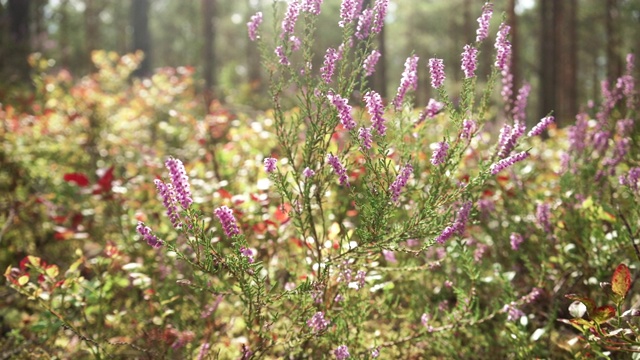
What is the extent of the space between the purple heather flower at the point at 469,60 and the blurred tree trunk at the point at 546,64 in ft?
36.8

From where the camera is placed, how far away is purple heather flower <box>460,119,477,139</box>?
1.86 meters

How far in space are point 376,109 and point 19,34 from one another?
1035cm

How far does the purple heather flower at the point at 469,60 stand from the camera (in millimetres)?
1743

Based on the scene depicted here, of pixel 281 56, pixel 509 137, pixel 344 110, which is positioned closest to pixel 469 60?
pixel 509 137

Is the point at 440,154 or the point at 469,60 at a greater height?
the point at 469,60

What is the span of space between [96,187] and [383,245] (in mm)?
2133

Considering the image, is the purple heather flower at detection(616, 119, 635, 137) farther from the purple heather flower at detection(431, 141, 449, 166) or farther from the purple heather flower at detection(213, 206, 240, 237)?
the purple heather flower at detection(213, 206, 240, 237)

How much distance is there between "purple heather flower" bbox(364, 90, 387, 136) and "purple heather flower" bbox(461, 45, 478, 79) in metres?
0.32

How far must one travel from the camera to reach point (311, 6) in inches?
71.7

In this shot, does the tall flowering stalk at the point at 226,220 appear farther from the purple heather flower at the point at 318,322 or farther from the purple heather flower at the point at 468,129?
the purple heather flower at the point at 468,129

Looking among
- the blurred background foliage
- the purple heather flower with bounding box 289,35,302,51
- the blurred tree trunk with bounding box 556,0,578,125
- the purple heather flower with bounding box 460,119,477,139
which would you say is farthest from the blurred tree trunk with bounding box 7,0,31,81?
the blurred tree trunk with bounding box 556,0,578,125

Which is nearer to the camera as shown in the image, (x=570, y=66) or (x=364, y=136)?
(x=364, y=136)

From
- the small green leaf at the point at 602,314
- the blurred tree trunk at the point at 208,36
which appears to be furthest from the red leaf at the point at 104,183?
the blurred tree trunk at the point at 208,36

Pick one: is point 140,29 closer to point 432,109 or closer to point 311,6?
point 432,109
